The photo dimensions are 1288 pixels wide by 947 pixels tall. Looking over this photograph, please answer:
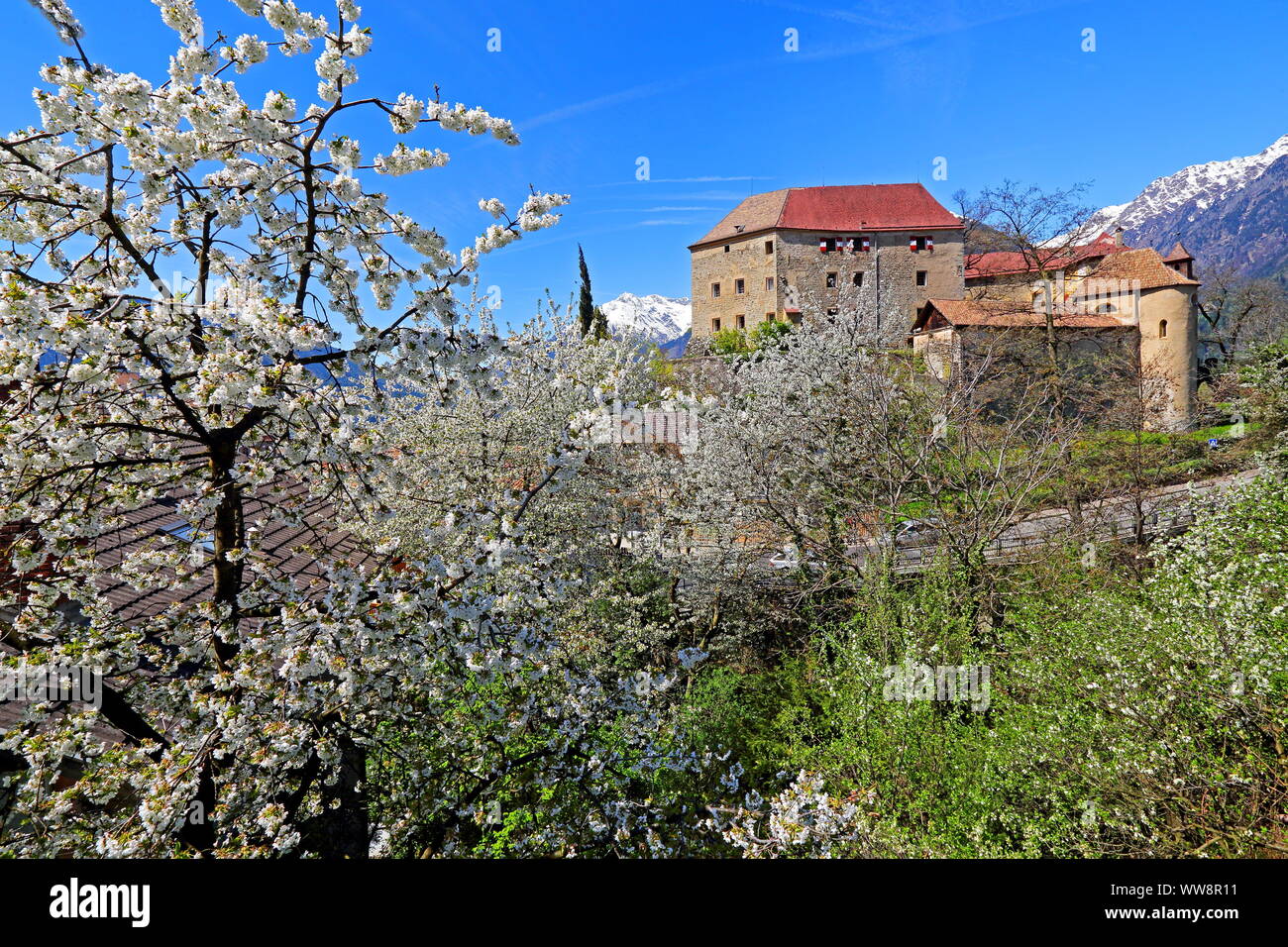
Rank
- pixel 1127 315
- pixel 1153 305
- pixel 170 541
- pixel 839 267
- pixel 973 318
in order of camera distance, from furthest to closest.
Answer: pixel 839 267, pixel 1127 315, pixel 1153 305, pixel 973 318, pixel 170 541

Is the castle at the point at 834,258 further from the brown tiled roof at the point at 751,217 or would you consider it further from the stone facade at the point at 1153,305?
the stone facade at the point at 1153,305

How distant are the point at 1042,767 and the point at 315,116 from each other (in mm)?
7224

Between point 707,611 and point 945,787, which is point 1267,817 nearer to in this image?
point 945,787

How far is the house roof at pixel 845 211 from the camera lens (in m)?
43.1

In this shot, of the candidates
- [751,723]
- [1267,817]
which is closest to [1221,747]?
[1267,817]

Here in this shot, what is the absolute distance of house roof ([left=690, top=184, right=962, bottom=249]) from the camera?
43.1 metres

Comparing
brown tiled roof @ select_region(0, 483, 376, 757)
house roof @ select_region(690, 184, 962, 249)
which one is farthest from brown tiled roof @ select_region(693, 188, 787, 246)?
brown tiled roof @ select_region(0, 483, 376, 757)

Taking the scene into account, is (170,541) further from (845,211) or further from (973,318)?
(845,211)

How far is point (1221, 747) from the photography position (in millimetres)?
4461

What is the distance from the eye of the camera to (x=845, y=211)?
4422 cm

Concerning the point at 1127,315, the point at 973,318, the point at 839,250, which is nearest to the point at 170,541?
the point at 973,318

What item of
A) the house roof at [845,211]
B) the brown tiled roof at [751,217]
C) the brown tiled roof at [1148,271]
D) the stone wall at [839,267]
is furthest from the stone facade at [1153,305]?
the brown tiled roof at [751,217]

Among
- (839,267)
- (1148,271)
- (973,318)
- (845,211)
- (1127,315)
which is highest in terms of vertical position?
(845,211)

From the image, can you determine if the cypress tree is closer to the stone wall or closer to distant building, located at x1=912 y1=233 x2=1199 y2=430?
the stone wall
